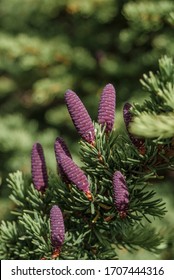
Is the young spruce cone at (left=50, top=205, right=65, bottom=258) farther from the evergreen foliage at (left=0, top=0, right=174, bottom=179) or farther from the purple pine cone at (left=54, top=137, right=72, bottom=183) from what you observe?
the evergreen foliage at (left=0, top=0, right=174, bottom=179)

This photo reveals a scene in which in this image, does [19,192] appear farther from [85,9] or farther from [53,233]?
[85,9]

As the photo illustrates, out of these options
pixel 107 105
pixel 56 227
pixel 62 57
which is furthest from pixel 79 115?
pixel 62 57

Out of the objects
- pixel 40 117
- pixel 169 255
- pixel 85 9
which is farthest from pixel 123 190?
pixel 40 117

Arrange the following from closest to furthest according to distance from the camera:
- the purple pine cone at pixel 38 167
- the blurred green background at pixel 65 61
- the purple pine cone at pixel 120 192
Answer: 1. the purple pine cone at pixel 120 192
2. the purple pine cone at pixel 38 167
3. the blurred green background at pixel 65 61

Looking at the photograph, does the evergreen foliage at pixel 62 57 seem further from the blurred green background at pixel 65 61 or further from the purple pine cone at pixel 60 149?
the purple pine cone at pixel 60 149

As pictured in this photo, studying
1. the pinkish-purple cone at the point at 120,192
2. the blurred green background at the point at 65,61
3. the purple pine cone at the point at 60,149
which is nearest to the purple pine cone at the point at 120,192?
the pinkish-purple cone at the point at 120,192

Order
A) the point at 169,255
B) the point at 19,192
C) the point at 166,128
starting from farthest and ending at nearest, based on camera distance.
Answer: the point at 169,255, the point at 19,192, the point at 166,128
